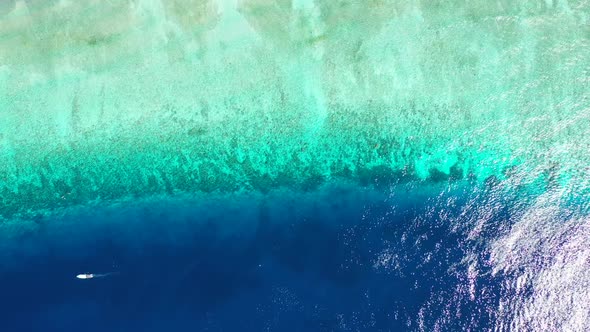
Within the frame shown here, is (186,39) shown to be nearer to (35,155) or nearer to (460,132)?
(35,155)

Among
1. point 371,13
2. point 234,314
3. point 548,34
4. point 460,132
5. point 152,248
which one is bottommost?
point 234,314

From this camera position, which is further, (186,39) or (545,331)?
(186,39)

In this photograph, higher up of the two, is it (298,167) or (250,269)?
(298,167)

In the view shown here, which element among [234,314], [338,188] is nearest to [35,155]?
[234,314]
